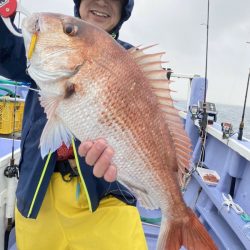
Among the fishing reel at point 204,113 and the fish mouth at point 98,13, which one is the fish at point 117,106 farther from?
the fishing reel at point 204,113

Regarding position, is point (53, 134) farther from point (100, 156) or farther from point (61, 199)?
point (61, 199)

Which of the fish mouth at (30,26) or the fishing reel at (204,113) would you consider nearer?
the fish mouth at (30,26)

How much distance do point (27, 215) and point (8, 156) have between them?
78 centimetres

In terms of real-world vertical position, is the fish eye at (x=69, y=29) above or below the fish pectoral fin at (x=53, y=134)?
above

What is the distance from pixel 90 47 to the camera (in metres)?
1.47

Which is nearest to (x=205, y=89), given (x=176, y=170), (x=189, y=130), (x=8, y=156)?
(x=189, y=130)

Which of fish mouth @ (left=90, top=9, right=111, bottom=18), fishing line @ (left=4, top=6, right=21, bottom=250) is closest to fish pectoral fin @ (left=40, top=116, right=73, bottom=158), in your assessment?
fish mouth @ (left=90, top=9, right=111, bottom=18)

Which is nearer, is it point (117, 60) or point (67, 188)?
point (117, 60)

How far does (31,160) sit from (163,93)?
95cm

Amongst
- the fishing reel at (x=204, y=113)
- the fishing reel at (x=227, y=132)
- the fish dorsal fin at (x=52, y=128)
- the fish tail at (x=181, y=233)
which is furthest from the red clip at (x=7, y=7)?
the fishing reel at (x=204, y=113)

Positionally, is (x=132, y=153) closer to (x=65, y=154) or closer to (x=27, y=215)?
(x=65, y=154)

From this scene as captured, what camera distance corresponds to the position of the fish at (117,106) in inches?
56.1

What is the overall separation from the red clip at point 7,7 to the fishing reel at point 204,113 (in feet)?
10.6

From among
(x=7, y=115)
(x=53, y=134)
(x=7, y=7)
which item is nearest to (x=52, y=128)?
(x=53, y=134)
